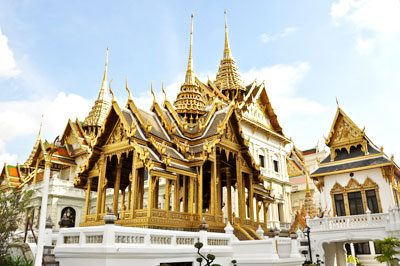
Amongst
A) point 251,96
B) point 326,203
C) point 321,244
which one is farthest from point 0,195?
point 251,96

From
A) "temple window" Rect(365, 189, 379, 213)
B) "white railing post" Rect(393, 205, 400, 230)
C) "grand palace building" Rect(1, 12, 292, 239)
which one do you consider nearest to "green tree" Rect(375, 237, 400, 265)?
"white railing post" Rect(393, 205, 400, 230)

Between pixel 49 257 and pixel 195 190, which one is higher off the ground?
pixel 195 190

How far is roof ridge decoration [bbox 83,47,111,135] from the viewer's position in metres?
36.3

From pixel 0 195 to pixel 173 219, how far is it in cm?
406

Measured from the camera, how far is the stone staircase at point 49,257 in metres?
6.41

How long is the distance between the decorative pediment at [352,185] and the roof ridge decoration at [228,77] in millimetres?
12851

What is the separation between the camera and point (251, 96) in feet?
107

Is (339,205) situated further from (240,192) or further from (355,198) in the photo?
(240,192)

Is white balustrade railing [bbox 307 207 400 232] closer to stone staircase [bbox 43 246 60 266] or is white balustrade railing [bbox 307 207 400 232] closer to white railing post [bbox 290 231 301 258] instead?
white railing post [bbox 290 231 301 258]

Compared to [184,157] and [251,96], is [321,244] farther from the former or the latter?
[251,96]

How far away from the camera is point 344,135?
78.7 feet

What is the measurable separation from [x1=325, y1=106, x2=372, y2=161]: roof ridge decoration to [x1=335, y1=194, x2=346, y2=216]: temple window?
2.76 metres

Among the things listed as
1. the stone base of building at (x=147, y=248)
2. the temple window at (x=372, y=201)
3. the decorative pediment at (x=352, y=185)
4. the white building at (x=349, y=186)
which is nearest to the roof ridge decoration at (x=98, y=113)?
the white building at (x=349, y=186)

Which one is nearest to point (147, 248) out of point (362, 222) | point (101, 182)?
point (101, 182)
